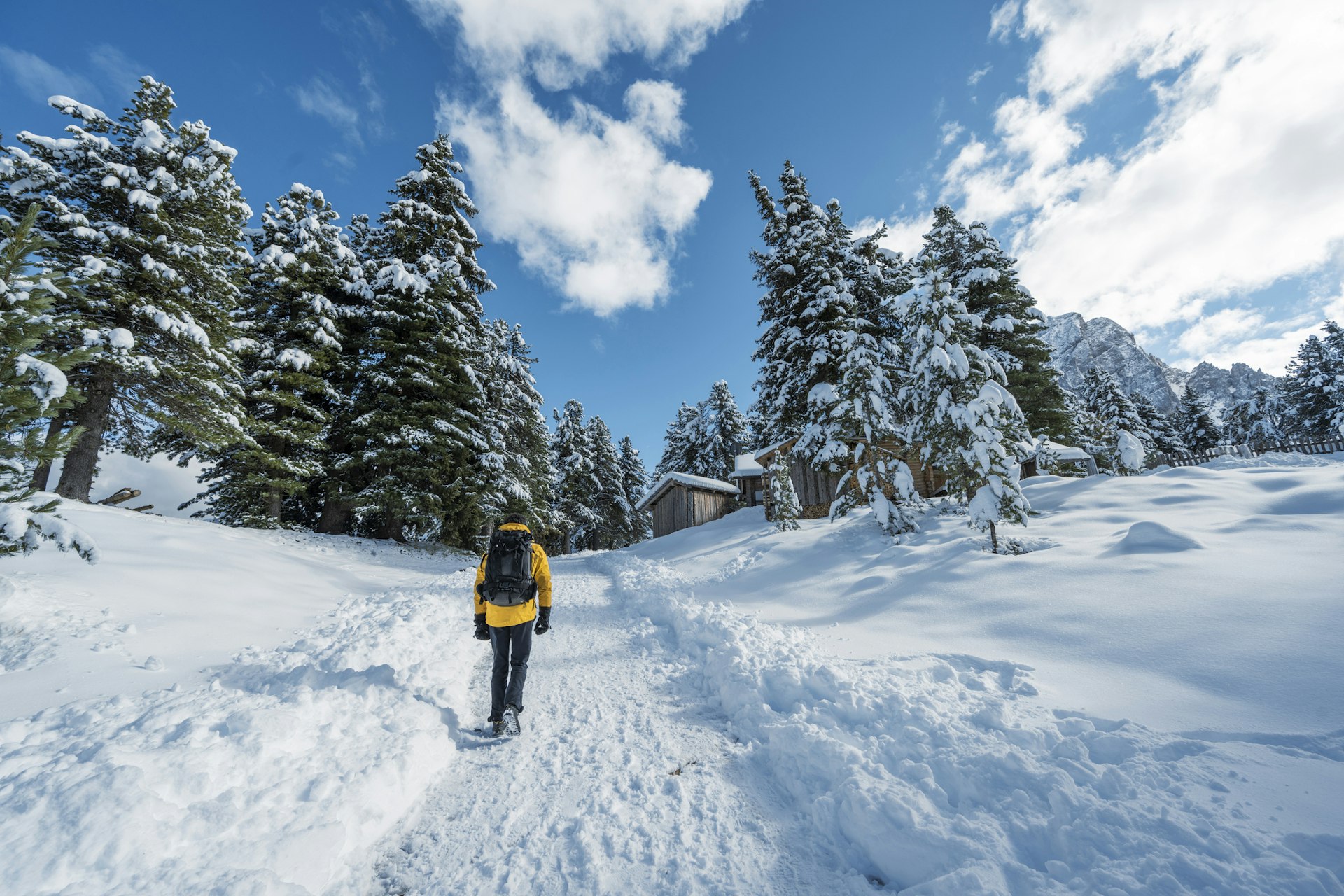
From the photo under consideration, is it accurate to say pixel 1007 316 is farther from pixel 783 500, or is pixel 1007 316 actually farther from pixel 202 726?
pixel 202 726

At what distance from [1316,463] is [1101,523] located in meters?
13.5

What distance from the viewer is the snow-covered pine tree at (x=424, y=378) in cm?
1524

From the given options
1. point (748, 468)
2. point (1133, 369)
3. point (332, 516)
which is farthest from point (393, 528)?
point (1133, 369)

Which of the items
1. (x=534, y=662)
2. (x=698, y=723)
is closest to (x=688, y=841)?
(x=698, y=723)

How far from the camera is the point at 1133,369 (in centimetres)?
15800

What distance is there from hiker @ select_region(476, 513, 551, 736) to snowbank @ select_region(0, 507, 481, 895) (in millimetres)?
634

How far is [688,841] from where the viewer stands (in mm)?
3049

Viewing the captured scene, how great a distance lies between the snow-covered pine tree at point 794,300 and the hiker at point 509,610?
1457cm

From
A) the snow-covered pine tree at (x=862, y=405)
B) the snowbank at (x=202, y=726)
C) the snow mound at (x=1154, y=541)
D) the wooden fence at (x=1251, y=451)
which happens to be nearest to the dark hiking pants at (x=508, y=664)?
the snowbank at (x=202, y=726)

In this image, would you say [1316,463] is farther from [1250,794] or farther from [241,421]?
[241,421]

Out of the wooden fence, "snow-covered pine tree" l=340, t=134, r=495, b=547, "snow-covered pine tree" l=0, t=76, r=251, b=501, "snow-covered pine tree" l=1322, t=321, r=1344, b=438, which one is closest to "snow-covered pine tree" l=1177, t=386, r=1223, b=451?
"snow-covered pine tree" l=1322, t=321, r=1344, b=438

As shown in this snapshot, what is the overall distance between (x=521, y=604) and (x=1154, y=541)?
8.86m

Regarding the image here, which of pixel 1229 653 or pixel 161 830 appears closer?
pixel 161 830

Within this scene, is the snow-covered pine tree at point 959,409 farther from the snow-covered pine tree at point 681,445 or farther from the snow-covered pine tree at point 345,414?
the snow-covered pine tree at point 681,445
